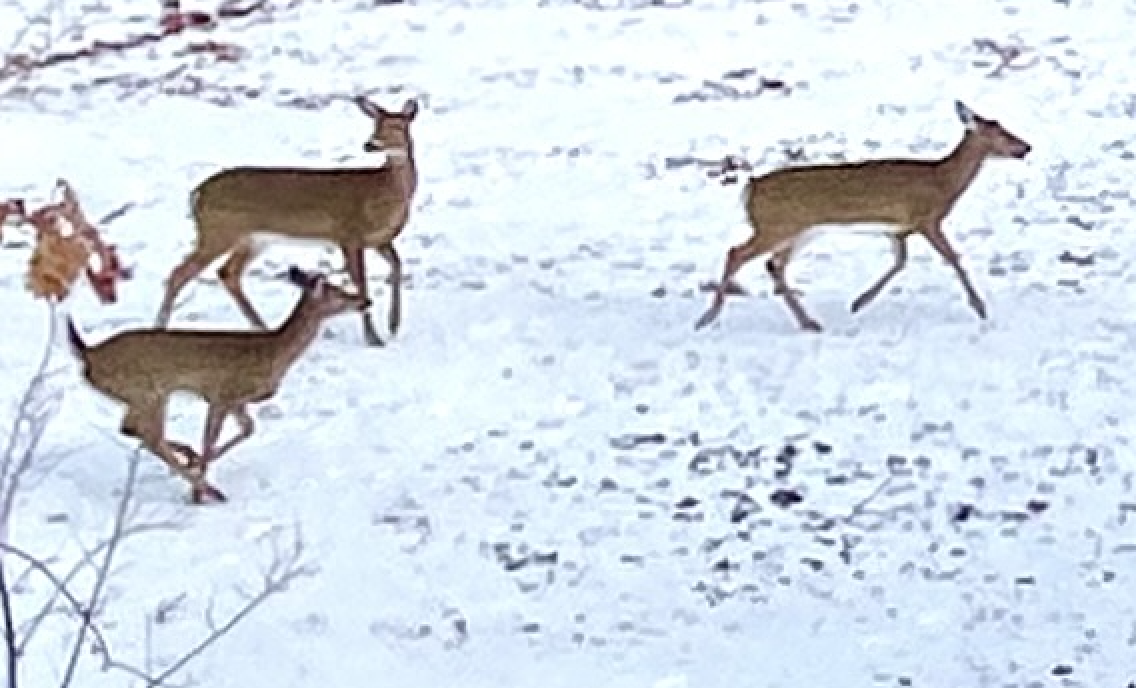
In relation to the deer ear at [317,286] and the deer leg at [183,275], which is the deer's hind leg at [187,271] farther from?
the deer ear at [317,286]

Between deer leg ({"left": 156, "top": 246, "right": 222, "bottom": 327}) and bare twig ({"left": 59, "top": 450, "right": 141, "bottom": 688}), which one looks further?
deer leg ({"left": 156, "top": 246, "right": 222, "bottom": 327})

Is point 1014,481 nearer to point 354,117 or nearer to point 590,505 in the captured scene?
point 590,505

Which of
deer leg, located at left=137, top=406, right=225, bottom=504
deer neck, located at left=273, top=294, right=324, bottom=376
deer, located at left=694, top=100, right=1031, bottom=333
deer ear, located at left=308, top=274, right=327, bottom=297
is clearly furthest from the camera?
deer, located at left=694, top=100, right=1031, bottom=333

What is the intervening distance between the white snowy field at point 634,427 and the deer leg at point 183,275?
14cm

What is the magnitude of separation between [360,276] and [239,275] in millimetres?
523

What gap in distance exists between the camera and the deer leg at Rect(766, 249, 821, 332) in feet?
33.5

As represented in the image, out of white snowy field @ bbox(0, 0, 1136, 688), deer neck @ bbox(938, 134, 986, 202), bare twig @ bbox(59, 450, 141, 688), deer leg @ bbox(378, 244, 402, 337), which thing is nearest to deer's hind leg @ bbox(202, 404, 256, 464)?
white snowy field @ bbox(0, 0, 1136, 688)

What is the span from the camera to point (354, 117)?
50.1 feet

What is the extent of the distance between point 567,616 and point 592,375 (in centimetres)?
217

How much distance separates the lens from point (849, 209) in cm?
1029

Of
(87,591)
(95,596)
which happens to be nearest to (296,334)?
(87,591)

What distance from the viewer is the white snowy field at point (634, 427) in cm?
757

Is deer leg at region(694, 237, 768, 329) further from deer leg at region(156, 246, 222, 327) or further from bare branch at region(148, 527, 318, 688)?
bare branch at region(148, 527, 318, 688)

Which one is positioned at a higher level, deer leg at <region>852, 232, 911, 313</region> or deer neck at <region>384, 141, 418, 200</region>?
deer neck at <region>384, 141, 418, 200</region>
